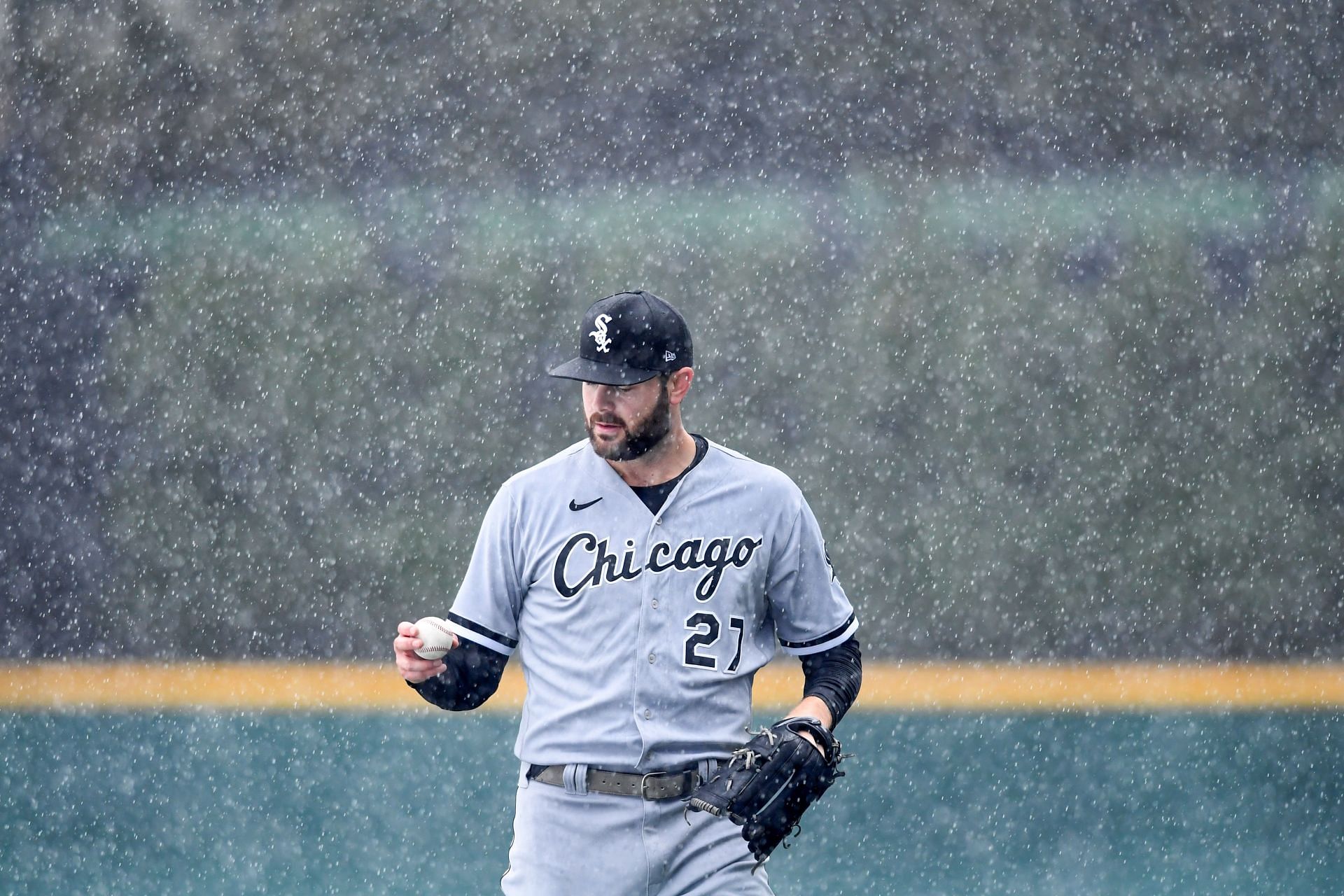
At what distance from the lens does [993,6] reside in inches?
287

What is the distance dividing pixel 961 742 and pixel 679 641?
12.9 ft

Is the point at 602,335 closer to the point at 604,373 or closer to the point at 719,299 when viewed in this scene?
the point at 604,373

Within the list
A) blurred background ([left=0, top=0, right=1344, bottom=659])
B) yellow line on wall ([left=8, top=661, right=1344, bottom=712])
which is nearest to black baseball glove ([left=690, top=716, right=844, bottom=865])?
yellow line on wall ([left=8, top=661, right=1344, bottom=712])

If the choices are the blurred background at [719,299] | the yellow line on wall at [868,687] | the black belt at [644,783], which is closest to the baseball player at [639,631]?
the black belt at [644,783]

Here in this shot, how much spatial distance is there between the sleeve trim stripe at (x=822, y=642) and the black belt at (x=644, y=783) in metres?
0.34

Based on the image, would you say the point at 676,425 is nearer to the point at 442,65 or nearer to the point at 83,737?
the point at 83,737

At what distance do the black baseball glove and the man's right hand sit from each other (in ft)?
1.68

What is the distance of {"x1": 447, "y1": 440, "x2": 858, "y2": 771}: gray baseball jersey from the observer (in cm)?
262

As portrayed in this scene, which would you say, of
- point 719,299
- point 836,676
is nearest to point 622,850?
point 836,676

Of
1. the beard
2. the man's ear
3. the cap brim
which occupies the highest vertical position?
the cap brim

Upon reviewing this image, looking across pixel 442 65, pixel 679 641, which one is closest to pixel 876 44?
pixel 442 65

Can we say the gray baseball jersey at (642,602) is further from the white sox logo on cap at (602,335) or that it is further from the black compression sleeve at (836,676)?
the white sox logo on cap at (602,335)

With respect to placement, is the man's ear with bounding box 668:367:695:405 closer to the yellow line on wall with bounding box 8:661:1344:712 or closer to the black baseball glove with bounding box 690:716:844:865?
the black baseball glove with bounding box 690:716:844:865

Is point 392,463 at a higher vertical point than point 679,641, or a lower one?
lower
